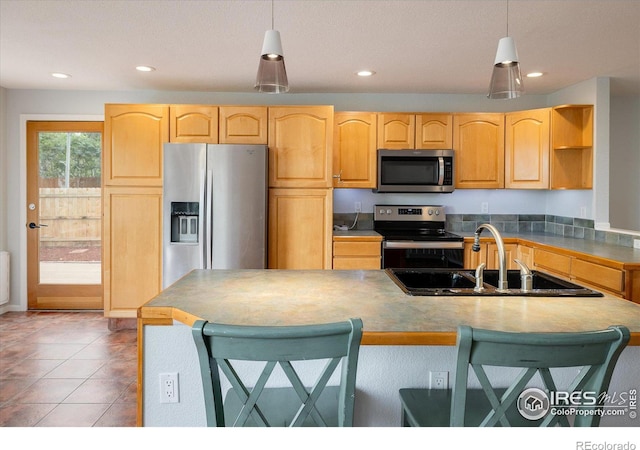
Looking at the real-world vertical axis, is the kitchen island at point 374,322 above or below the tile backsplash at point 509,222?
below

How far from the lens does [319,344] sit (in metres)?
1.16

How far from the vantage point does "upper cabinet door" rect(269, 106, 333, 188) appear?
4.40 metres

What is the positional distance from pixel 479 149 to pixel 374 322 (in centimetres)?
361

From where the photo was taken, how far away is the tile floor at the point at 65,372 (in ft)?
8.80

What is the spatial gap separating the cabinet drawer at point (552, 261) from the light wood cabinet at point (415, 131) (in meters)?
1.34

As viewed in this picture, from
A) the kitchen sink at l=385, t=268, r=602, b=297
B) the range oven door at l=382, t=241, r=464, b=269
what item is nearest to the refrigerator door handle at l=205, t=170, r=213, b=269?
the range oven door at l=382, t=241, r=464, b=269

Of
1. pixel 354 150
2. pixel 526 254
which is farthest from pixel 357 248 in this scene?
pixel 526 254

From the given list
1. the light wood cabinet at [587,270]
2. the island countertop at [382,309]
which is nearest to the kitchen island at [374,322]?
the island countertop at [382,309]

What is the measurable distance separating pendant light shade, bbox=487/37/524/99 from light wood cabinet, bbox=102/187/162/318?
325 cm

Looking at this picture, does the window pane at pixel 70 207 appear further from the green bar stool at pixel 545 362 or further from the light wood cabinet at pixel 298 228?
the green bar stool at pixel 545 362

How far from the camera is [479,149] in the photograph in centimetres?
473
